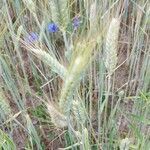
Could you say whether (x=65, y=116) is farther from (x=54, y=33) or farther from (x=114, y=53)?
(x=54, y=33)

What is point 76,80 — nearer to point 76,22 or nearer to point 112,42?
point 112,42

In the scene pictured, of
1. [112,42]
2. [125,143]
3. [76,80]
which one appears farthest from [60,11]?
[125,143]

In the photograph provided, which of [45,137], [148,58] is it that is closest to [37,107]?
[45,137]

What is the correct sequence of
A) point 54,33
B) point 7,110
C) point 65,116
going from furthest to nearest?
1. point 54,33
2. point 7,110
3. point 65,116

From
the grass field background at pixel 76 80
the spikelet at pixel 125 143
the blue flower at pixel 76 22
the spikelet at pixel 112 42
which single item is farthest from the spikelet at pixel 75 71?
the blue flower at pixel 76 22

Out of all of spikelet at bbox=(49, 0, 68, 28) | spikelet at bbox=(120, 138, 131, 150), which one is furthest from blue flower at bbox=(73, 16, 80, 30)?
spikelet at bbox=(120, 138, 131, 150)

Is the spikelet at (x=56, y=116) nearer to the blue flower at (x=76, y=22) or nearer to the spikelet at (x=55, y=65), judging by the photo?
the spikelet at (x=55, y=65)
